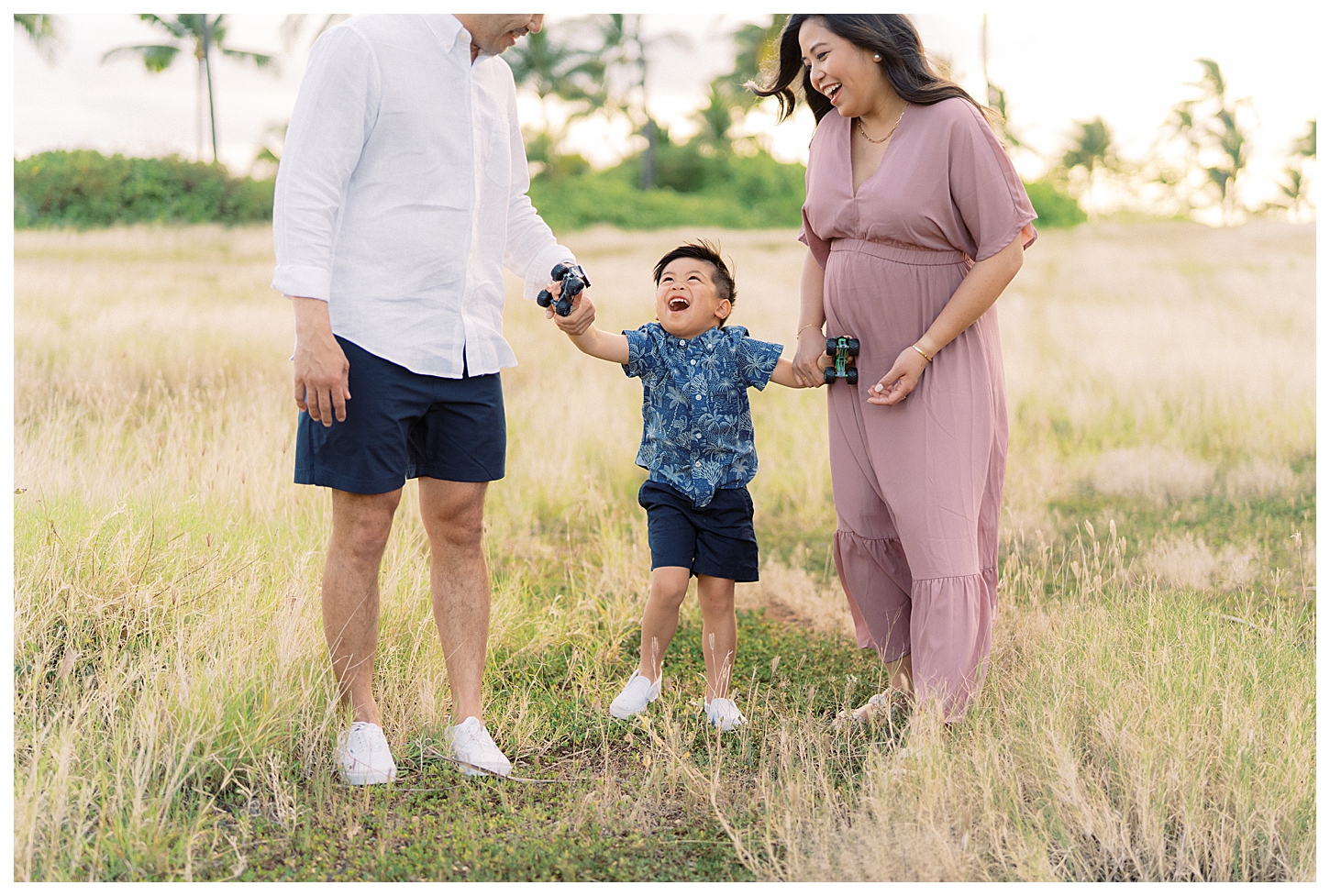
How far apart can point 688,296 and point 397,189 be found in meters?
1.03

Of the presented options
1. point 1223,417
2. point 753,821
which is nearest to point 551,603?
point 753,821

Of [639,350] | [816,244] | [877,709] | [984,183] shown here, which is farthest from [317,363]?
[877,709]

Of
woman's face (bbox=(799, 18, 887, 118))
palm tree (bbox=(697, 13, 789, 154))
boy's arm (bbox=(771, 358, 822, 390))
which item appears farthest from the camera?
palm tree (bbox=(697, 13, 789, 154))

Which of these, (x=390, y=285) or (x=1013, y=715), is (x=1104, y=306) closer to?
(x=1013, y=715)

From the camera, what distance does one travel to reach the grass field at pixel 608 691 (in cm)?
259

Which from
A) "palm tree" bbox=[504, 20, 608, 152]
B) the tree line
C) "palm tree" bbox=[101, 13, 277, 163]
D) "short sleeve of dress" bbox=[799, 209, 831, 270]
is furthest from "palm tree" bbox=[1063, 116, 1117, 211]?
"short sleeve of dress" bbox=[799, 209, 831, 270]

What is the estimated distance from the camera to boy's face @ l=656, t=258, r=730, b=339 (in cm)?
338

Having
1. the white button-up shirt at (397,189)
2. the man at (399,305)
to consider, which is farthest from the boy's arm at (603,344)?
the white button-up shirt at (397,189)

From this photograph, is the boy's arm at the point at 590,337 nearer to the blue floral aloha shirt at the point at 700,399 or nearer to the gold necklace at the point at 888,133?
the blue floral aloha shirt at the point at 700,399

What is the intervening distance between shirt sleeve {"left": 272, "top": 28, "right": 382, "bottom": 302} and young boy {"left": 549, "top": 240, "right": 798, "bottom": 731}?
37.9 inches

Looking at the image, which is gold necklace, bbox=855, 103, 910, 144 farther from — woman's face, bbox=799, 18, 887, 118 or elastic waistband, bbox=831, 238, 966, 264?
elastic waistband, bbox=831, 238, 966, 264

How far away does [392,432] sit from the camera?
2760 mm

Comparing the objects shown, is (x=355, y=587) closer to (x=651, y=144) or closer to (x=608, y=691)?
(x=608, y=691)

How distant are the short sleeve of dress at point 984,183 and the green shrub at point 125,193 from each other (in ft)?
67.6
